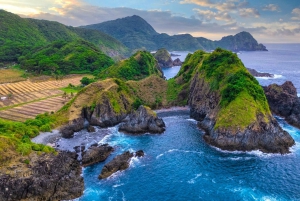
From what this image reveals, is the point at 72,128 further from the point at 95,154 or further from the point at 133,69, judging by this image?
the point at 133,69

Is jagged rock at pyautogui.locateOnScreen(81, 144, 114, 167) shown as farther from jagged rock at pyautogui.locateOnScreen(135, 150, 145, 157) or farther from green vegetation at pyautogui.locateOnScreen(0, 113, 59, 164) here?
green vegetation at pyautogui.locateOnScreen(0, 113, 59, 164)

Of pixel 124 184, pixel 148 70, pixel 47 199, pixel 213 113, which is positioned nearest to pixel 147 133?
pixel 213 113

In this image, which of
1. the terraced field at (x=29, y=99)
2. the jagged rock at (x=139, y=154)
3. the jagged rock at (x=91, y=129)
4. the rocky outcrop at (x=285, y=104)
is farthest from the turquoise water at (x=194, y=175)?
the terraced field at (x=29, y=99)

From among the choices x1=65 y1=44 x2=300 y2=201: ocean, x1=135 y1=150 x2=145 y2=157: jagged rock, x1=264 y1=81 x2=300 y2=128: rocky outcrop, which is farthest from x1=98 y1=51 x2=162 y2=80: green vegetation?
x1=135 y1=150 x2=145 y2=157: jagged rock

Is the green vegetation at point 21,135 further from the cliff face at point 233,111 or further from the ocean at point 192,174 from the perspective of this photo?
the cliff face at point 233,111

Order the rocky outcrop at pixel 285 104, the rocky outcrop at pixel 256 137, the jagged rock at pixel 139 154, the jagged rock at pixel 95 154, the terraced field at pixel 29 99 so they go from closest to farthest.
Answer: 1. the jagged rock at pixel 95 154
2. the jagged rock at pixel 139 154
3. the rocky outcrop at pixel 256 137
4. the rocky outcrop at pixel 285 104
5. the terraced field at pixel 29 99
